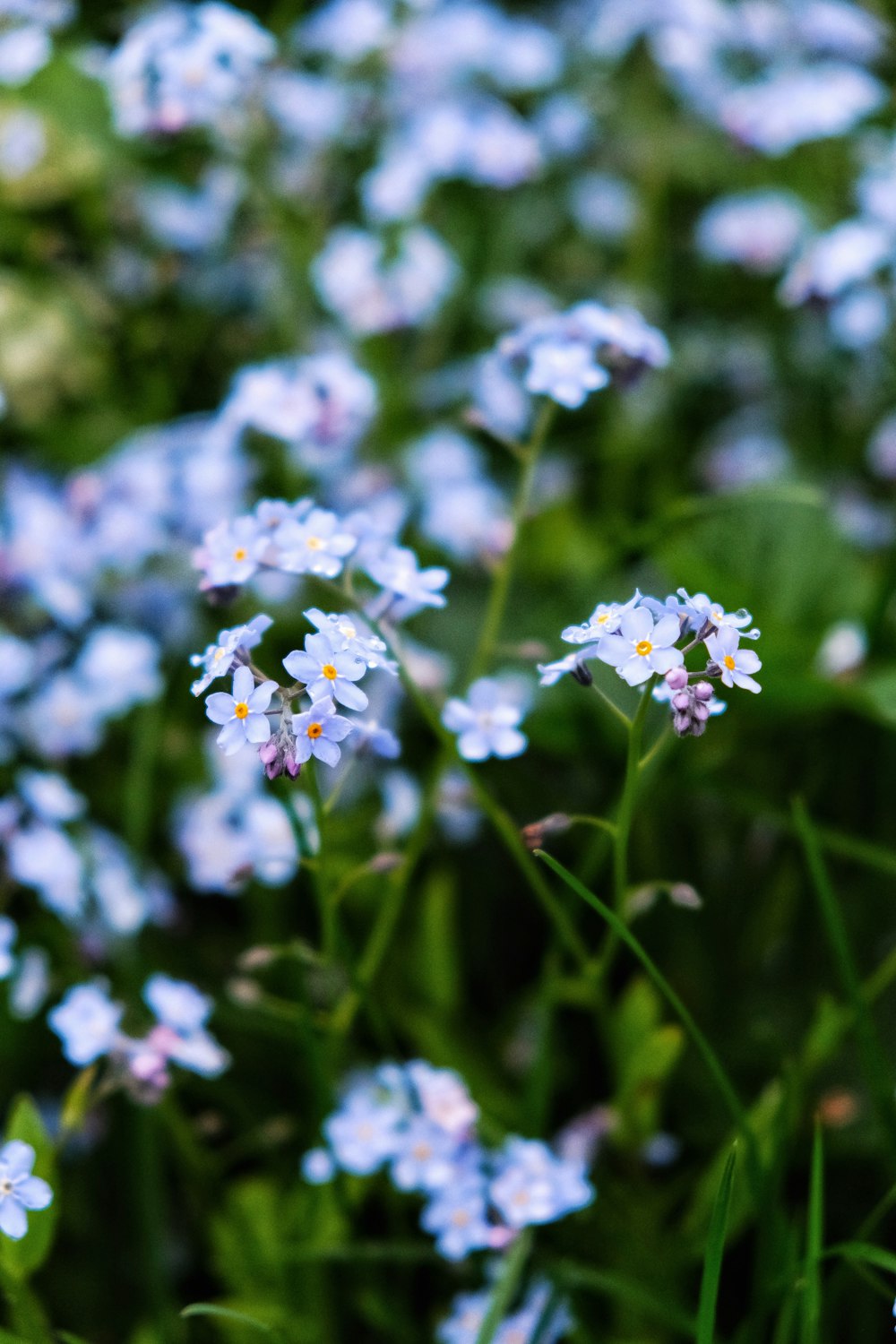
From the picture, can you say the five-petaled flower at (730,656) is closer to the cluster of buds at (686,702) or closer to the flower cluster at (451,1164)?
the cluster of buds at (686,702)

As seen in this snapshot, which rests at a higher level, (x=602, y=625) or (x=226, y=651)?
(x=602, y=625)

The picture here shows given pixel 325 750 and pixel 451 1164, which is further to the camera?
pixel 451 1164

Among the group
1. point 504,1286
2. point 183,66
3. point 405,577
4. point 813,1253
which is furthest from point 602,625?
point 183,66

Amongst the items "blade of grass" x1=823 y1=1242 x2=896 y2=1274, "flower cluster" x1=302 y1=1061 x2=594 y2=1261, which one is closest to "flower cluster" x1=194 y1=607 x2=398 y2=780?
"flower cluster" x1=302 y1=1061 x2=594 y2=1261

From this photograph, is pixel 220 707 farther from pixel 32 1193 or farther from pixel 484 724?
pixel 32 1193

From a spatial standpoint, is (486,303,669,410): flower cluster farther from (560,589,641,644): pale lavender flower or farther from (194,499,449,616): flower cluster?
(560,589,641,644): pale lavender flower
